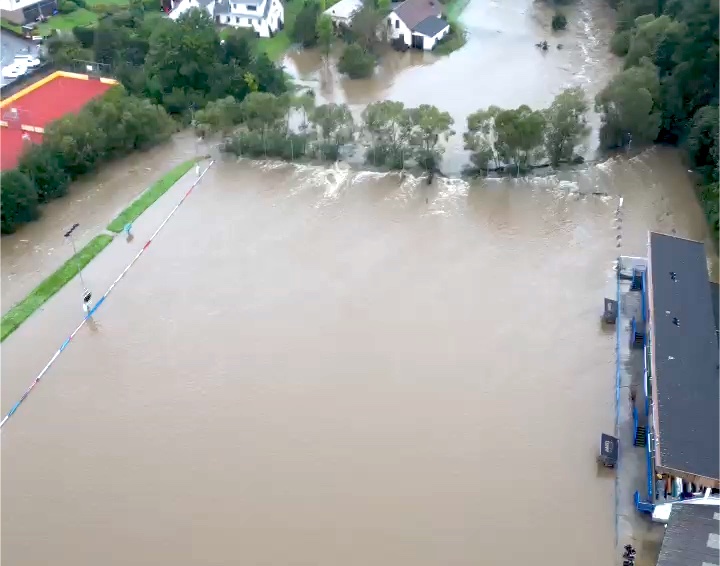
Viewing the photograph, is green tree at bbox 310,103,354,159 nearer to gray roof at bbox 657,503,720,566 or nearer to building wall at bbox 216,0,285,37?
building wall at bbox 216,0,285,37

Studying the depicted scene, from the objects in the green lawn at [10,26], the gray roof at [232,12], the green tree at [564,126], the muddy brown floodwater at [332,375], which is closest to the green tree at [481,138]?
the muddy brown floodwater at [332,375]

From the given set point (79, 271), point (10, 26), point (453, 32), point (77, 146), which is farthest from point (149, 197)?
point (10, 26)

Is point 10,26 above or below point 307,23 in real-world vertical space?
above

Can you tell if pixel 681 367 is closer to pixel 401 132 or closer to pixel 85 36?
pixel 401 132

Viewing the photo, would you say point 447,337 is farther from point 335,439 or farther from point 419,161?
point 419,161

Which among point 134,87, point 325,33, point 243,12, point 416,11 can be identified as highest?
point 243,12

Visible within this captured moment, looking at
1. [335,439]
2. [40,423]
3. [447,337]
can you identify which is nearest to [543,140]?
[447,337]
